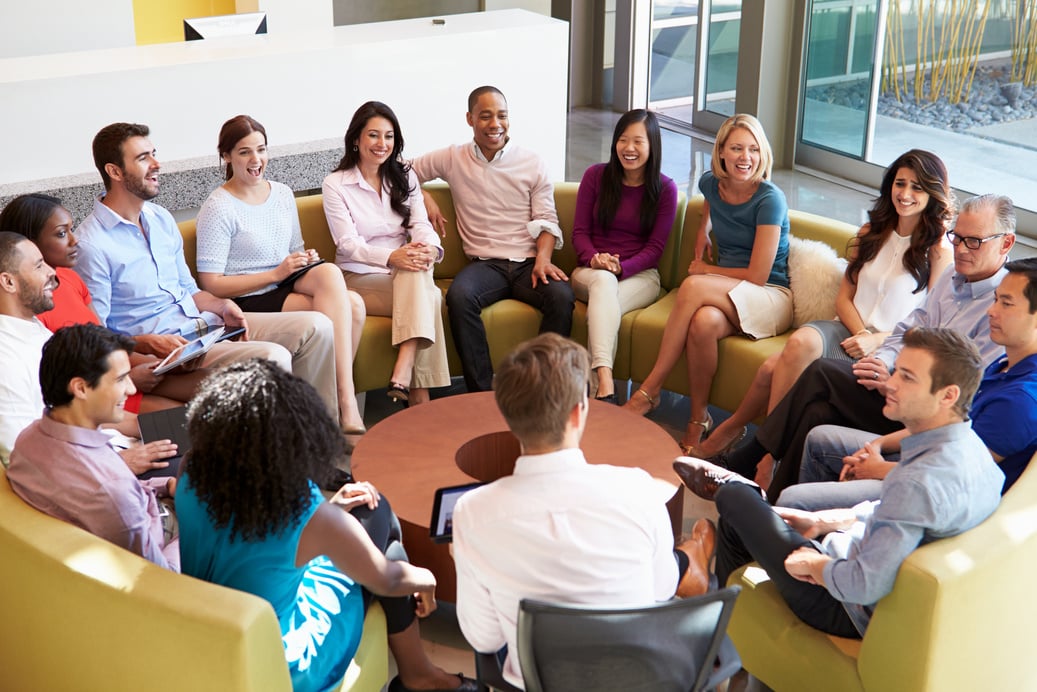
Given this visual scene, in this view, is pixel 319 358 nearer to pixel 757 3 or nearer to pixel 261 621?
pixel 261 621

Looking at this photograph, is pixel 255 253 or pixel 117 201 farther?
pixel 255 253

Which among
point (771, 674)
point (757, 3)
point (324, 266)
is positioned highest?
point (757, 3)

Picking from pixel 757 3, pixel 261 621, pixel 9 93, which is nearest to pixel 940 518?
pixel 261 621

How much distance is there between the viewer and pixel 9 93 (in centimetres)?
480

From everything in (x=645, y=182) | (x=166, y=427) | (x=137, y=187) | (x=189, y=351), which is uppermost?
(x=137, y=187)

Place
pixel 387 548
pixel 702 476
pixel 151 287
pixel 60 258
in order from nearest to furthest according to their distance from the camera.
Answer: pixel 387 548, pixel 702 476, pixel 60 258, pixel 151 287

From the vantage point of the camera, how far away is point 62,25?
7090 millimetres

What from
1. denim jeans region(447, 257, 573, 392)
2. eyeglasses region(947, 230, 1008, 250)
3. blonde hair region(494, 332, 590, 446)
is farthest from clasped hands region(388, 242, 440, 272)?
blonde hair region(494, 332, 590, 446)

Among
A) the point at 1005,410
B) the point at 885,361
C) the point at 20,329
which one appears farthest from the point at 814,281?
the point at 20,329

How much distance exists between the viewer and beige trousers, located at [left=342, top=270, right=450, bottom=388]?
4215 millimetres

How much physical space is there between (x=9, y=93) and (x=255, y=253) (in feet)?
5.23

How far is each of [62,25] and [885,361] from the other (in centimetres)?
591

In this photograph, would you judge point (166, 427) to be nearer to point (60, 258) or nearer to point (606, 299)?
point (60, 258)

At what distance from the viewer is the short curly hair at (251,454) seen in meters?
2.11
